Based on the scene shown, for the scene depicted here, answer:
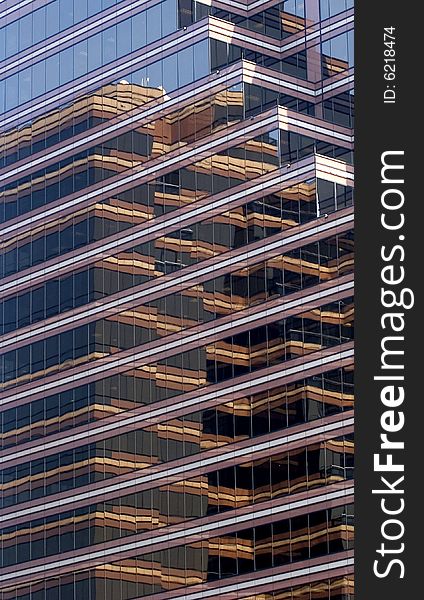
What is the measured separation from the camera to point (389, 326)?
27.8 meters

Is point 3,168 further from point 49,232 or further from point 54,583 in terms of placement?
point 54,583

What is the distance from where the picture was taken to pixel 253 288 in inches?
4006

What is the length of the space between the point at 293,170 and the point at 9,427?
98.5 feet

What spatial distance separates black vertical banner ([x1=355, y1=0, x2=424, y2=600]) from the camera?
89.5 feet

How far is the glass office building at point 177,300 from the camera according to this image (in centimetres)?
9756

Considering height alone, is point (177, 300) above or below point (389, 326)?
above

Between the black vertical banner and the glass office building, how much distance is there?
66.2 meters

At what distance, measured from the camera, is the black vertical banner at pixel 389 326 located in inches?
1074

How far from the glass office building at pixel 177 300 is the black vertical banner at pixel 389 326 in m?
66.2

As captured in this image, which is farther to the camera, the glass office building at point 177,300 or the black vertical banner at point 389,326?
the glass office building at point 177,300

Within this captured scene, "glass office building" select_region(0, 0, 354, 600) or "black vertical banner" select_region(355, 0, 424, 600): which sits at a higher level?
"glass office building" select_region(0, 0, 354, 600)

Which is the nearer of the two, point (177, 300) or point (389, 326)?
point (389, 326)

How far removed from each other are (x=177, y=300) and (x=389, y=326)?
78.5 meters

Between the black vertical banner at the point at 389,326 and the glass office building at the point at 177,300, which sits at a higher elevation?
the glass office building at the point at 177,300
